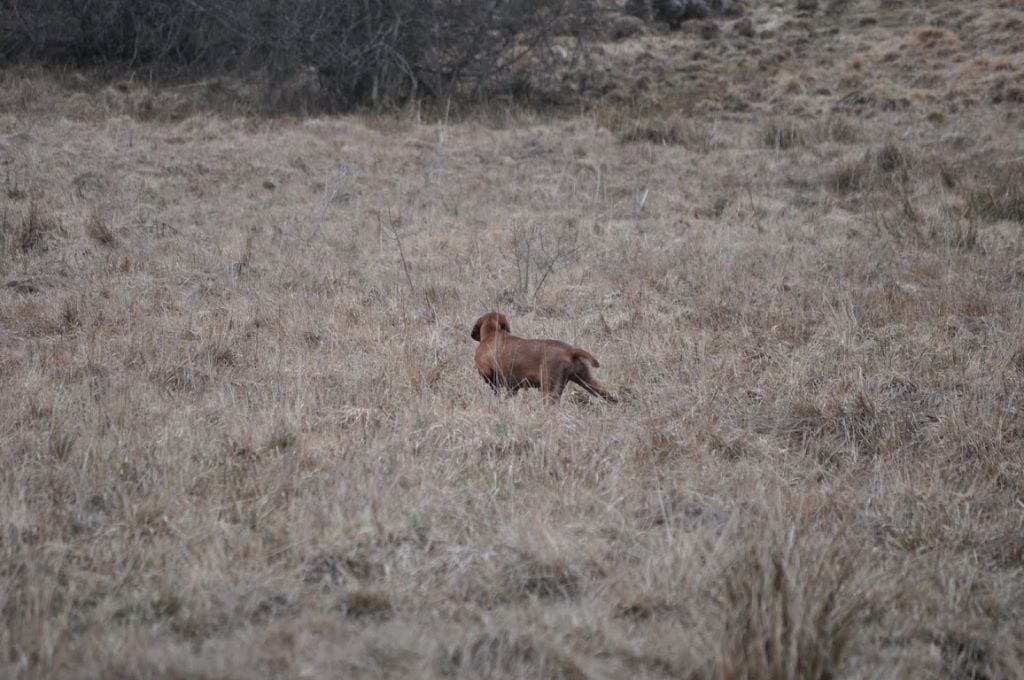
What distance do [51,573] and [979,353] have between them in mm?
4959

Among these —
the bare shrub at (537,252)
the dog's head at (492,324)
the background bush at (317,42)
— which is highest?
the background bush at (317,42)

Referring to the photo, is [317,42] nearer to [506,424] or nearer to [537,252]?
[537,252]

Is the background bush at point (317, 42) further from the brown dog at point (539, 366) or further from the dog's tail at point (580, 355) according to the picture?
the dog's tail at point (580, 355)

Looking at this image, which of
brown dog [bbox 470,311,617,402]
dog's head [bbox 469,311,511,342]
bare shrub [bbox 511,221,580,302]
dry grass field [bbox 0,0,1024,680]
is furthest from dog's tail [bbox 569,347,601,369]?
bare shrub [bbox 511,221,580,302]

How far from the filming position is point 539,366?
4.60 metres

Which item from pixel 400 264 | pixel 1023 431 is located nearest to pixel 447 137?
pixel 400 264

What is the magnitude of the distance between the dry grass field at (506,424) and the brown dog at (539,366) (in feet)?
0.40

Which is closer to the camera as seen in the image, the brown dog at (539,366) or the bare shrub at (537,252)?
the brown dog at (539,366)

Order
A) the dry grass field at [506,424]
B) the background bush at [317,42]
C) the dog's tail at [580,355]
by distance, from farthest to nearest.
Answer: the background bush at [317,42] < the dog's tail at [580,355] < the dry grass field at [506,424]

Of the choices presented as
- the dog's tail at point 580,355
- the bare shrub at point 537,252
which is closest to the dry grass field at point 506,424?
the bare shrub at point 537,252

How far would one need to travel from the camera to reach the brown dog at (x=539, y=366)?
4.56m

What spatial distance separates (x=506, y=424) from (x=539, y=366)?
1.67 ft

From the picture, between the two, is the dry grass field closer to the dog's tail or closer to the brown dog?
the brown dog

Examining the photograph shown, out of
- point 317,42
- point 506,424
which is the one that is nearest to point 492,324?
point 506,424
